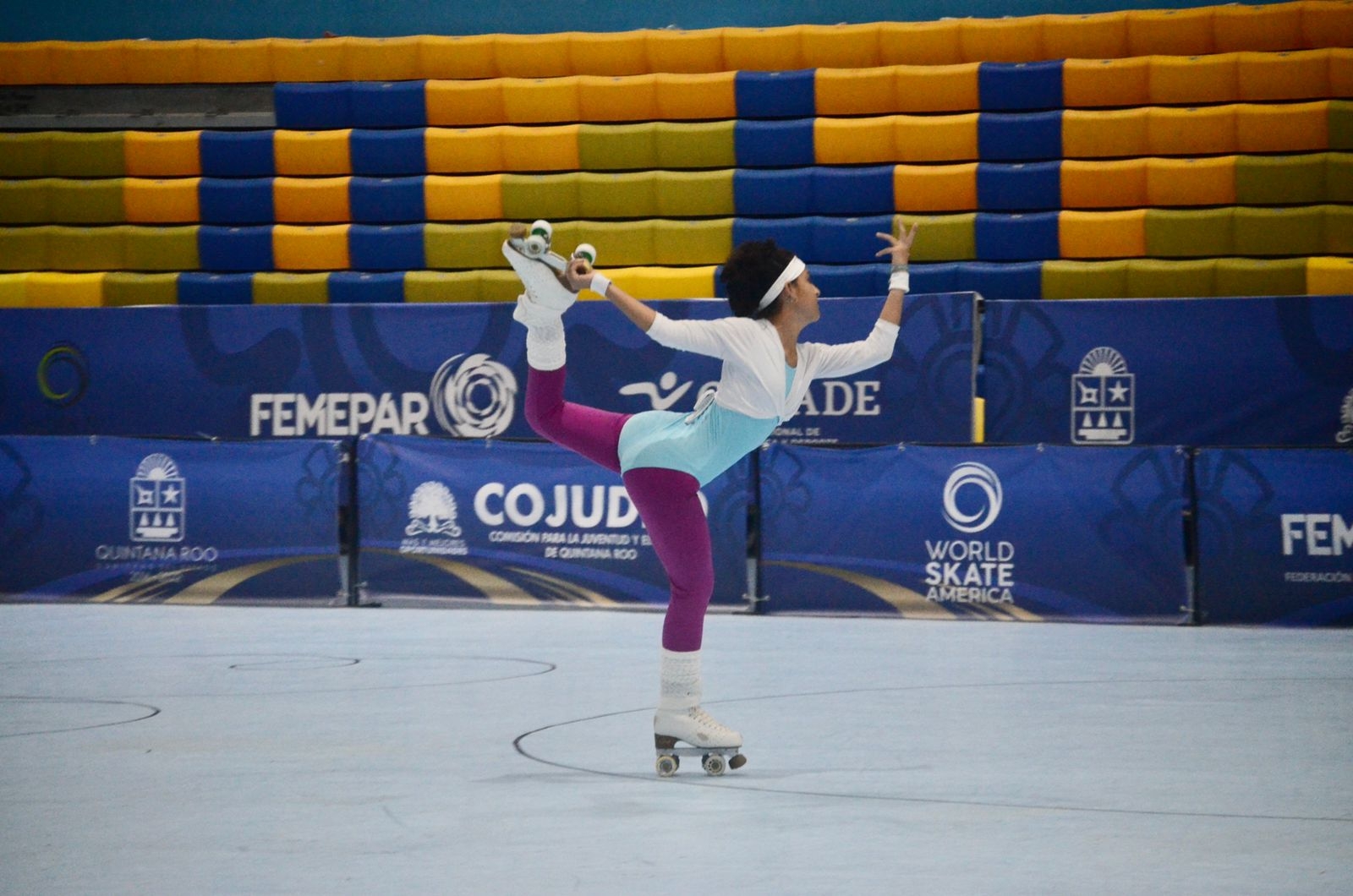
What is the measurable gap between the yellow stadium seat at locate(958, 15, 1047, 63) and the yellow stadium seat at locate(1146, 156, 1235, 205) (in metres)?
1.86

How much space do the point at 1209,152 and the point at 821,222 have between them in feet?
12.4

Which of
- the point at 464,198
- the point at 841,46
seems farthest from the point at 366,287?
the point at 841,46

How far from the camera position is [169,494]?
11.9 metres

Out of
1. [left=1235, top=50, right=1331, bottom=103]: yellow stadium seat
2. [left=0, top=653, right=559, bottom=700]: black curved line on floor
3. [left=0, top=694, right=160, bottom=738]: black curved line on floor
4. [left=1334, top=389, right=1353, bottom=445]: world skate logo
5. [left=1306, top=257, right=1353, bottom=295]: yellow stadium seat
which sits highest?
[left=1235, top=50, right=1331, bottom=103]: yellow stadium seat

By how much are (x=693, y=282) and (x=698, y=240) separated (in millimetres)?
618

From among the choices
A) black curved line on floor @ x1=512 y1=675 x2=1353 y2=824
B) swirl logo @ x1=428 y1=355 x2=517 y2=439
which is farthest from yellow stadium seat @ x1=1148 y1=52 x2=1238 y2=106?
black curved line on floor @ x1=512 y1=675 x2=1353 y2=824

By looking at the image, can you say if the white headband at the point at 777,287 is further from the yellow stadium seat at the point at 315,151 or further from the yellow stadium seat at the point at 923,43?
the yellow stadium seat at the point at 315,151

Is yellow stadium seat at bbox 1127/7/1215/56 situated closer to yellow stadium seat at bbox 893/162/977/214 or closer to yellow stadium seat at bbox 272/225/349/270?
yellow stadium seat at bbox 893/162/977/214

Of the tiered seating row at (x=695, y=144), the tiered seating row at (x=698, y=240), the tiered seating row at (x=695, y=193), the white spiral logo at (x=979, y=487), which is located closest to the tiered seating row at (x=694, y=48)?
the tiered seating row at (x=695, y=144)

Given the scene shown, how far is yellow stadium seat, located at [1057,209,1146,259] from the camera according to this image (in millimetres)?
15336

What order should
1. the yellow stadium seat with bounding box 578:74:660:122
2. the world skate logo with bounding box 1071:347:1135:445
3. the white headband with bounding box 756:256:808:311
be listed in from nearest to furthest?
the white headband with bounding box 756:256:808:311
the world skate logo with bounding box 1071:347:1135:445
the yellow stadium seat with bounding box 578:74:660:122

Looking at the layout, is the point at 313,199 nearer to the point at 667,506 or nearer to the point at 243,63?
the point at 243,63

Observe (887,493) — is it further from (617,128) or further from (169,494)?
(617,128)

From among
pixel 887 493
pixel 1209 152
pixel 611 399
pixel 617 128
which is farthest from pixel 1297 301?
pixel 617 128
